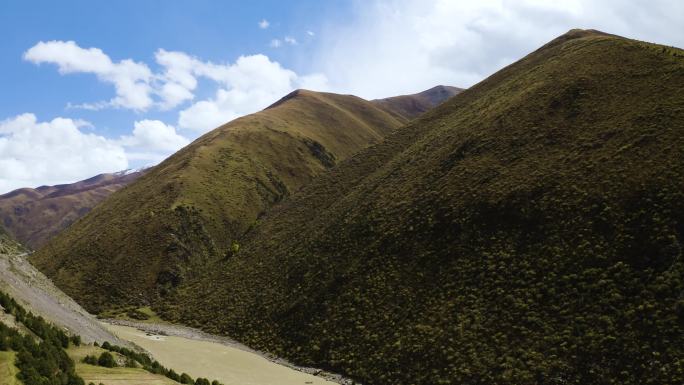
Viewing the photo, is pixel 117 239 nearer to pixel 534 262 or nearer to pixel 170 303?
pixel 170 303

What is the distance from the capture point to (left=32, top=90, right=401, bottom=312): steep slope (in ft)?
248

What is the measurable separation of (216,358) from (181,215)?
157 ft

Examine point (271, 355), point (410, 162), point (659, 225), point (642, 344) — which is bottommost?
point (271, 355)

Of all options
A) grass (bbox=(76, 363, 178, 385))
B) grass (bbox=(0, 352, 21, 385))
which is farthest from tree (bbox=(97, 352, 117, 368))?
grass (bbox=(0, 352, 21, 385))

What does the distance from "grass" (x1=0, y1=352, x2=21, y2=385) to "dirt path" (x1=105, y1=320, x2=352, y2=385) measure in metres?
22.0

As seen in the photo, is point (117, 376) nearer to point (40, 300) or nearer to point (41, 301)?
point (41, 301)

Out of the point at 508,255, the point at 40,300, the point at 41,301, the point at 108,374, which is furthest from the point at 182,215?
the point at 108,374

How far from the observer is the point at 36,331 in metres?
26.7

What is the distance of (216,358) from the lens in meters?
48.7

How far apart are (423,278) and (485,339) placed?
38.4 ft

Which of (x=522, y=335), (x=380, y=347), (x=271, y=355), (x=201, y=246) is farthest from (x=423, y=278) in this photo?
(x=201, y=246)

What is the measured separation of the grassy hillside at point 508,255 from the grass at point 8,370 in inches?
1091

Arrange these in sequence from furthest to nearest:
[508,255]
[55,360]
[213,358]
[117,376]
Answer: [213,358] < [508,255] < [117,376] < [55,360]

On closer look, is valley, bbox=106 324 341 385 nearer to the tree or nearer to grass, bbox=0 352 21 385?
the tree
